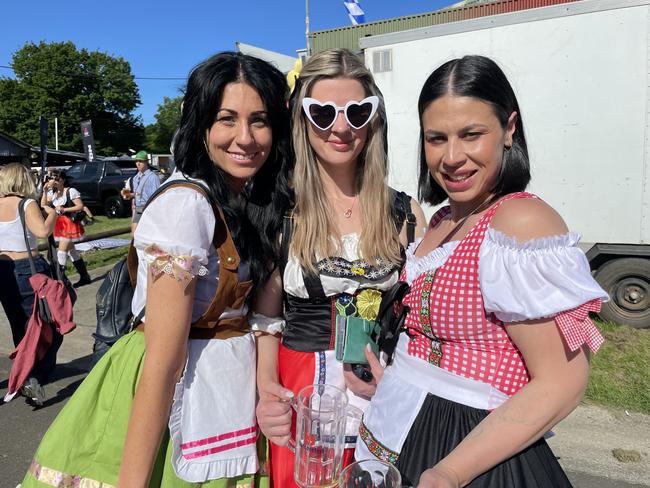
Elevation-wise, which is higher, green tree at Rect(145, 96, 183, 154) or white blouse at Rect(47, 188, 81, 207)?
green tree at Rect(145, 96, 183, 154)

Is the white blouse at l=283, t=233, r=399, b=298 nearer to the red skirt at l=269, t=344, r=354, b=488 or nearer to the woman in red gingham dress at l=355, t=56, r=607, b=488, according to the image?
the red skirt at l=269, t=344, r=354, b=488

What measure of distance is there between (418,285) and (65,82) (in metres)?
54.2

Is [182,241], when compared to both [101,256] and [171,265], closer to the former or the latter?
[171,265]

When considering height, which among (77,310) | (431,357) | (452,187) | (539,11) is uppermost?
(539,11)

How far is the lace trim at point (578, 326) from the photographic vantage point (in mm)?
1031

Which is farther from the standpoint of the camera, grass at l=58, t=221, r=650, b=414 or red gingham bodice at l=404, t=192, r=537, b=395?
grass at l=58, t=221, r=650, b=414

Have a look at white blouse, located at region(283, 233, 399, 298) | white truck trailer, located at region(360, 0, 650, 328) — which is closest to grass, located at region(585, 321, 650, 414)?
white truck trailer, located at region(360, 0, 650, 328)

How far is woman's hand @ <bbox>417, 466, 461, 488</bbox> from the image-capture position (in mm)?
1013

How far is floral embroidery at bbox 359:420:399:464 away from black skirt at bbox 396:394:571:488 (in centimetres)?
3

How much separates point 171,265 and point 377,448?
75 cm

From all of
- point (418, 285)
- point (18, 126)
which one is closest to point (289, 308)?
point (418, 285)

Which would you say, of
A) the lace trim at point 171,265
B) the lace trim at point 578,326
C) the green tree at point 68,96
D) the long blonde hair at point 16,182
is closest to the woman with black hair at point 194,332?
the lace trim at point 171,265

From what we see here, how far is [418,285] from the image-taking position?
1.32 m

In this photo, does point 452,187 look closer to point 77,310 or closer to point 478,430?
point 478,430
